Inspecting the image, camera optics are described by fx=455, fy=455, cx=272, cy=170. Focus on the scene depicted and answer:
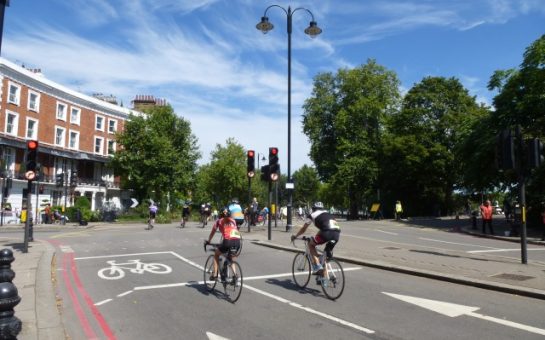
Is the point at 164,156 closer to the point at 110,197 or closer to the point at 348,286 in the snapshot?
the point at 110,197

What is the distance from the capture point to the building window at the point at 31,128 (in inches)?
1733

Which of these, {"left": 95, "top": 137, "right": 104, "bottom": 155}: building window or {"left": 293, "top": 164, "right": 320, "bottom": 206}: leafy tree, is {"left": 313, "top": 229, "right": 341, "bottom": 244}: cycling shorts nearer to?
{"left": 95, "top": 137, "right": 104, "bottom": 155}: building window

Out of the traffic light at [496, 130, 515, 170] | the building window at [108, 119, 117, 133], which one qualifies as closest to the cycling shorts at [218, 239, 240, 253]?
the traffic light at [496, 130, 515, 170]

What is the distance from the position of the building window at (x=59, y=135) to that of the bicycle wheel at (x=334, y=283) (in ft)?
154

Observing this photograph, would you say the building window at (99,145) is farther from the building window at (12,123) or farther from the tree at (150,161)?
the building window at (12,123)

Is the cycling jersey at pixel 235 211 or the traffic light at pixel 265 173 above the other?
the traffic light at pixel 265 173

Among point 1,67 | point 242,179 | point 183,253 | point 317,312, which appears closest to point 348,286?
point 317,312

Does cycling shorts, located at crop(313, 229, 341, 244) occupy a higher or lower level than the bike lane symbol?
higher

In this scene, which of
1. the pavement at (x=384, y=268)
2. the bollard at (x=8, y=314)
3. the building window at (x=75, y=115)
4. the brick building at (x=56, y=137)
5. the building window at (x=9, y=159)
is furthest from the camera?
the building window at (x=75, y=115)

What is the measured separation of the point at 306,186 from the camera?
106 m

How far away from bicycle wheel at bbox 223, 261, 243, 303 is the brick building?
2859 centimetres

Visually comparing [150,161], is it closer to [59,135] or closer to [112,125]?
[59,135]

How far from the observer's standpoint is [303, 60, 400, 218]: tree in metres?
46.0

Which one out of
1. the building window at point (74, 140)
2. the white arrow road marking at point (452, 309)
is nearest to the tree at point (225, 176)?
the building window at point (74, 140)
